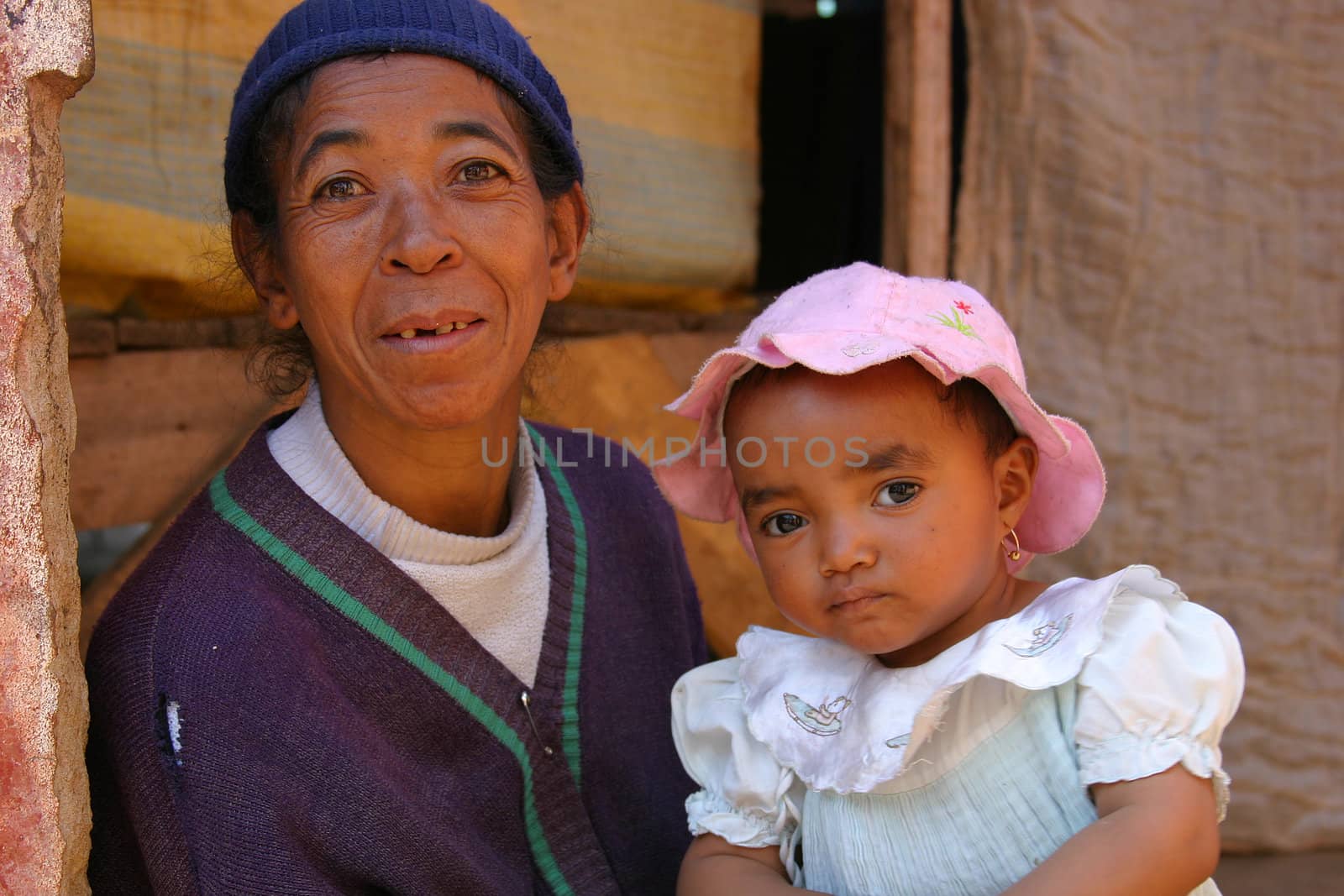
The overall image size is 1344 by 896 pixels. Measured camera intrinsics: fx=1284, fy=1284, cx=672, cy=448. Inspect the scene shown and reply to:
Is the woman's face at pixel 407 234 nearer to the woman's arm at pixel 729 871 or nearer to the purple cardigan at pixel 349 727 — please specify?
the purple cardigan at pixel 349 727

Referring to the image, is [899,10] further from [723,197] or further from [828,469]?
[828,469]

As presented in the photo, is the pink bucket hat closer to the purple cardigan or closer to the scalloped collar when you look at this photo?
the scalloped collar

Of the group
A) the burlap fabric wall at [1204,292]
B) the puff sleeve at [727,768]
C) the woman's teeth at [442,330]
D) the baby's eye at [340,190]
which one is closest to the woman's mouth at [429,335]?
the woman's teeth at [442,330]

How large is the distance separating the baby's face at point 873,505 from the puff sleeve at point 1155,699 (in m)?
0.22

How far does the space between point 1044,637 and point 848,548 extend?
0.26m

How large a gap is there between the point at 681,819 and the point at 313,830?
76cm

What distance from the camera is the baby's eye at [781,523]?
1682 millimetres

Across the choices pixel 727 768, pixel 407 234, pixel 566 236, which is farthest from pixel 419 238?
pixel 727 768

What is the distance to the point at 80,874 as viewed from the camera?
1.46 meters

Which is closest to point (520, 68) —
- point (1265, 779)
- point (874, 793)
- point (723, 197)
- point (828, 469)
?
point (828, 469)

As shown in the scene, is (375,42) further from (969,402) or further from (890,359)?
(969,402)

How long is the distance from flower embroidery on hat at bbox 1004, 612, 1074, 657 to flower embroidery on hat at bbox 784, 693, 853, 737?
0.27 meters

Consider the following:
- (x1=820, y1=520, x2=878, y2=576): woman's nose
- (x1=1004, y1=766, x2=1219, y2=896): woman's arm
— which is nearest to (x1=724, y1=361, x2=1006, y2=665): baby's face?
(x1=820, y1=520, x2=878, y2=576): woman's nose

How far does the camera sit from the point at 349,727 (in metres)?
1.70
